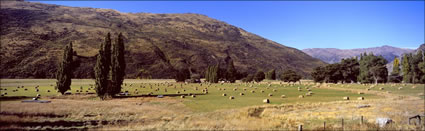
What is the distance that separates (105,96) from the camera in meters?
51.4

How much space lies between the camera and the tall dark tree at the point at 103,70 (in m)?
51.0

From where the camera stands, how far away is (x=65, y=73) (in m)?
55.2

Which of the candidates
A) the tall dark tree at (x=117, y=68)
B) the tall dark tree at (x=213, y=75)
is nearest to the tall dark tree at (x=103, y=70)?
the tall dark tree at (x=117, y=68)

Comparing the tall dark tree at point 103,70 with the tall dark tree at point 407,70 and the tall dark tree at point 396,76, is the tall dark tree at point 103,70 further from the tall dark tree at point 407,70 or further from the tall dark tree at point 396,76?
the tall dark tree at point 396,76

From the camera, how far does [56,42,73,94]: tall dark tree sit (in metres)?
54.4

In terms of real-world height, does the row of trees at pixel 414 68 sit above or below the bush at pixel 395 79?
above

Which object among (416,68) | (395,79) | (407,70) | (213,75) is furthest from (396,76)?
(213,75)

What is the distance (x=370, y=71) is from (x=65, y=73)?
124591 mm

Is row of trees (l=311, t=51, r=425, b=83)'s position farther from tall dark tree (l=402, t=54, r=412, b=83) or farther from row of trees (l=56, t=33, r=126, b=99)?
row of trees (l=56, t=33, r=126, b=99)

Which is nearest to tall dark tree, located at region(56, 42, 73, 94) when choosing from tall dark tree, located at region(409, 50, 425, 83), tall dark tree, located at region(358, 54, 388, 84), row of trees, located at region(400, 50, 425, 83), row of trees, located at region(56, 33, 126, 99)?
row of trees, located at region(56, 33, 126, 99)

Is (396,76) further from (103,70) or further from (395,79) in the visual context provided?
(103,70)

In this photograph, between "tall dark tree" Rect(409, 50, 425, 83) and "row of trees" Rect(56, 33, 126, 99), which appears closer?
"row of trees" Rect(56, 33, 126, 99)

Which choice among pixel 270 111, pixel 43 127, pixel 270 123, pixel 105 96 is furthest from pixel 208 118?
pixel 105 96

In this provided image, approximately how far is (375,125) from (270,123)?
9392 millimetres
